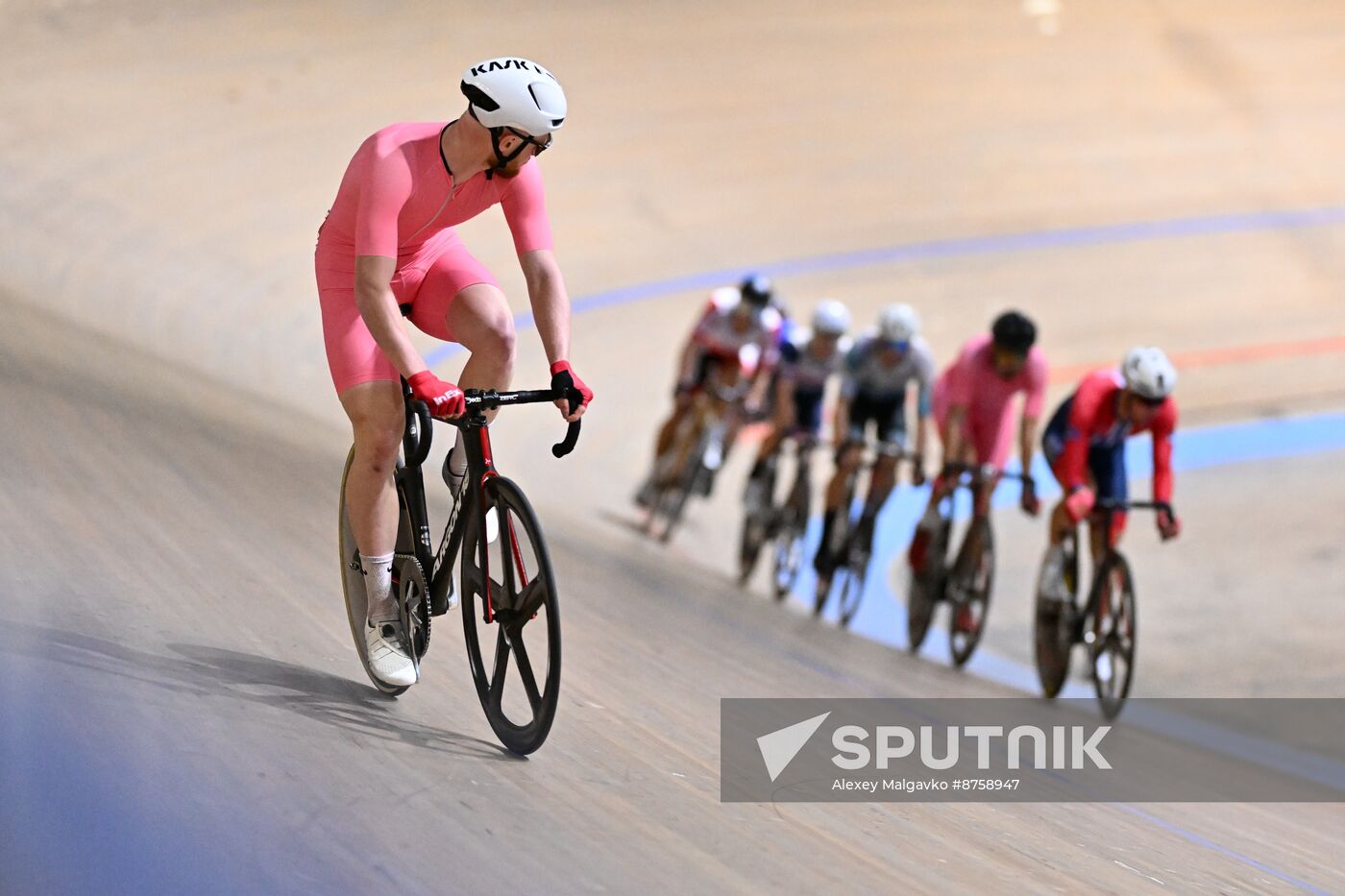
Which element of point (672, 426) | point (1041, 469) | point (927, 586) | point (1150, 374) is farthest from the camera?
point (1041, 469)

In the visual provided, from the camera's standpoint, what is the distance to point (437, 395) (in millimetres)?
2371

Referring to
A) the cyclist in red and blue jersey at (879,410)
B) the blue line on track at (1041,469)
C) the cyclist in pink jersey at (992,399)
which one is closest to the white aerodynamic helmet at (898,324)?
the cyclist in red and blue jersey at (879,410)

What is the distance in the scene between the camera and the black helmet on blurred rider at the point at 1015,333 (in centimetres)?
509

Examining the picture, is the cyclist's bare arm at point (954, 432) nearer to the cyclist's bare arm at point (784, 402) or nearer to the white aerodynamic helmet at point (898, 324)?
the white aerodynamic helmet at point (898, 324)

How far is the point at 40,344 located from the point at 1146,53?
12.2m

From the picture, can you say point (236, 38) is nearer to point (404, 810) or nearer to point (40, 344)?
point (40, 344)

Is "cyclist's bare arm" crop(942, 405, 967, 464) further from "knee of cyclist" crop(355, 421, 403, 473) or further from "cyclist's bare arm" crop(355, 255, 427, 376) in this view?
"cyclist's bare arm" crop(355, 255, 427, 376)

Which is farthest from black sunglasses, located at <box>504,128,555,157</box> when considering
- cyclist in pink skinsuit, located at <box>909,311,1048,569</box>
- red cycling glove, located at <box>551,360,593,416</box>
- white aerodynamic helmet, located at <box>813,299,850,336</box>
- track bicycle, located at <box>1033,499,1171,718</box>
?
white aerodynamic helmet, located at <box>813,299,850,336</box>

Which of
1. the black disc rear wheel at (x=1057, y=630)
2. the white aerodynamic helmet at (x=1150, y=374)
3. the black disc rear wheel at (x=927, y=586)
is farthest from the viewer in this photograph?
the black disc rear wheel at (x=927, y=586)

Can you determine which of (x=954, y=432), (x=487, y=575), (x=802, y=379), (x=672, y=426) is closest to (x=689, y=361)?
(x=672, y=426)

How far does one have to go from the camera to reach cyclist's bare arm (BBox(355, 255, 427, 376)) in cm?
245

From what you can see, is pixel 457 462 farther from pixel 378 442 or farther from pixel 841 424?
pixel 841 424

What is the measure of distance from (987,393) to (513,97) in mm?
3227

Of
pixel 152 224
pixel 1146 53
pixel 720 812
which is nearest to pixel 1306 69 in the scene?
pixel 1146 53
